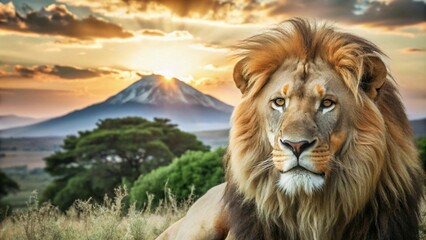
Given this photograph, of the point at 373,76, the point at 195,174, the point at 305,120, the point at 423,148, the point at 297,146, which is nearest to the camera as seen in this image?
the point at 297,146

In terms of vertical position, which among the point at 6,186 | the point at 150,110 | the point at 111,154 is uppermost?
the point at 150,110

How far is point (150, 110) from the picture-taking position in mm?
21828

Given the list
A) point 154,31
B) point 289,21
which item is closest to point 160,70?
point 154,31

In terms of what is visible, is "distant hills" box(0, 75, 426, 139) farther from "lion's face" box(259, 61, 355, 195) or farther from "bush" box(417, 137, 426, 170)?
"lion's face" box(259, 61, 355, 195)

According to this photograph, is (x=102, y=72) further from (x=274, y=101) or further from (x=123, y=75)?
(x=274, y=101)

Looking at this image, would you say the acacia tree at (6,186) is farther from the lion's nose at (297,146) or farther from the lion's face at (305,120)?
the lion's nose at (297,146)

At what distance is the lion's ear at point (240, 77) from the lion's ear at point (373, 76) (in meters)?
0.58

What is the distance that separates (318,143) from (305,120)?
0.37ft

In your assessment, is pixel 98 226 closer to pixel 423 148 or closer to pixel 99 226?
pixel 99 226

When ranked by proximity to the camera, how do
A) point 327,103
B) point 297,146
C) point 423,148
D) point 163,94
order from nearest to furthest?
point 297,146
point 327,103
point 423,148
point 163,94

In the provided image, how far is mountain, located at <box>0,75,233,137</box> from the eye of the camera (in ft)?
53.4

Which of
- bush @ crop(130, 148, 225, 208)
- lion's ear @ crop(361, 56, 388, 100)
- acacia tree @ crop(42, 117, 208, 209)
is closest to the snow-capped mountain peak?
acacia tree @ crop(42, 117, 208, 209)

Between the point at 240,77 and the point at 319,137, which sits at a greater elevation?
the point at 240,77

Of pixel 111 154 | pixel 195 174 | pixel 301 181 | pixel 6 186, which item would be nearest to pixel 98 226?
pixel 195 174
